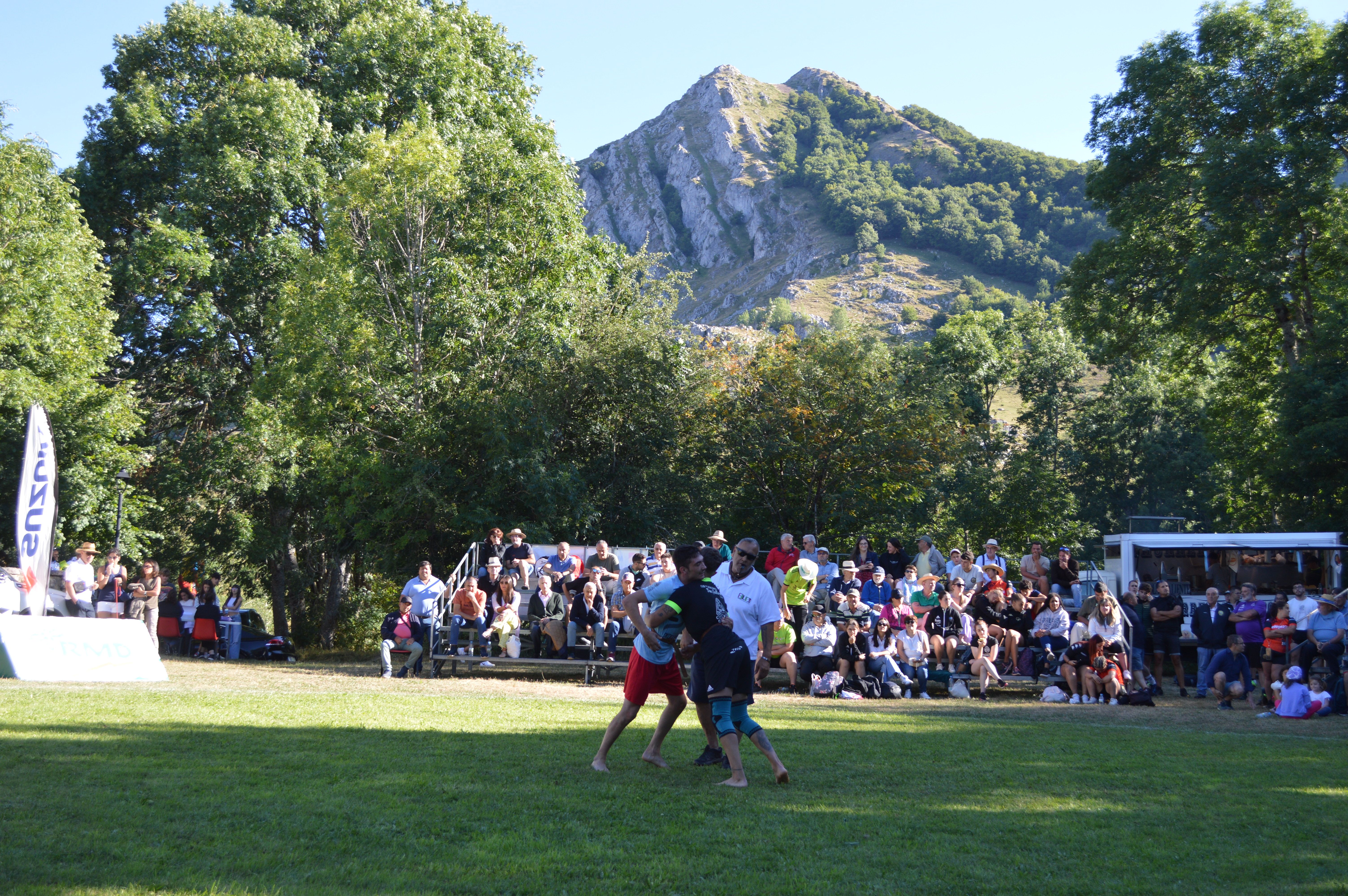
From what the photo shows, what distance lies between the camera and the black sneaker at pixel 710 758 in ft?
25.4

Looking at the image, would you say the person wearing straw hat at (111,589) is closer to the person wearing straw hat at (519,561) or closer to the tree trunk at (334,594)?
the person wearing straw hat at (519,561)

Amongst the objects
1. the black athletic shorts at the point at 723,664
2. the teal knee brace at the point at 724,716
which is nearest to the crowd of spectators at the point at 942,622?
the black athletic shorts at the point at 723,664

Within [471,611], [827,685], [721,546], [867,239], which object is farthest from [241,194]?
[867,239]

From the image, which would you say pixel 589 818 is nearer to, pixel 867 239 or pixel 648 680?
pixel 648 680

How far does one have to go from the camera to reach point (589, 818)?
580 centimetres

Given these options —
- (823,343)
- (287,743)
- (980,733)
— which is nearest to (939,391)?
(823,343)

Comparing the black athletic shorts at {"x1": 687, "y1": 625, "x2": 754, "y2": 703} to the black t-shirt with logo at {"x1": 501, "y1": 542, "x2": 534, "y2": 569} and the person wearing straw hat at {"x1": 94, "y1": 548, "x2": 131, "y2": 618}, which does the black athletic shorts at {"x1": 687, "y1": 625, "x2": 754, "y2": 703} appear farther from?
the person wearing straw hat at {"x1": 94, "y1": 548, "x2": 131, "y2": 618}

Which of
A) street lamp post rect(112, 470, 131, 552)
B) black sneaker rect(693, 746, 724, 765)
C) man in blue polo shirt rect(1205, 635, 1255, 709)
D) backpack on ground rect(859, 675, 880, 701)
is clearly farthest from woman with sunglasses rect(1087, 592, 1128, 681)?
street lamp post rect(112, 470, 131, 552)

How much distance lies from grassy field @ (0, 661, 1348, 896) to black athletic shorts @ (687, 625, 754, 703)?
2.29 feet

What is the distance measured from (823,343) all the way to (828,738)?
74.7 ft

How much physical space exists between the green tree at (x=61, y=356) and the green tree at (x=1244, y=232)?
26.2 metres

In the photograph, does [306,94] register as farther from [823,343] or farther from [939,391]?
[939,391]

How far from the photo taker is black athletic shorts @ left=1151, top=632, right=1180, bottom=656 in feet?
53.4

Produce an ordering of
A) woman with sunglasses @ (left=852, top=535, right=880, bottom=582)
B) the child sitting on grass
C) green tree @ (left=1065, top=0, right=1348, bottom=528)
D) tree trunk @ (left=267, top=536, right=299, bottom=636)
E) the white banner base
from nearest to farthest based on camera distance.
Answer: the white banner base → the child sitting on grass → woman with sunglasses @ (left=852, top=535, right=880, bottom=582) → green tree @ (left=1065, top=0, right=1348, bottom=528) → tree trunk @ (left=267, top=536, right=299, bottom=636)
